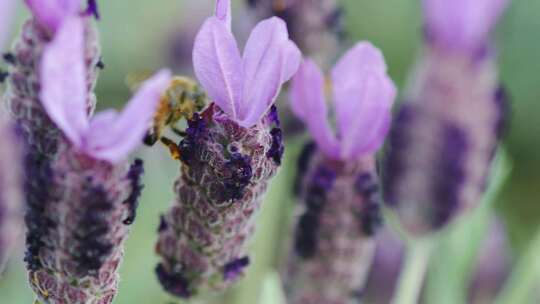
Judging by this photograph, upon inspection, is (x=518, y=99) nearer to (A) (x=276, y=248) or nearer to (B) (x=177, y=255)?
(A) (x=276, y=248)

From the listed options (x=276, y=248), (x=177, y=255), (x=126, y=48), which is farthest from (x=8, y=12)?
(x=126, y=48)

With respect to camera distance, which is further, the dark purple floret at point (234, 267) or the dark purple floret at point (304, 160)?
the dark purple floret at point (304, 160)

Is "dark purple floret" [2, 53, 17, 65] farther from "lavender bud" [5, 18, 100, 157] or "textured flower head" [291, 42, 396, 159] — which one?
"textured flower head" [291, 42, 396, 159]

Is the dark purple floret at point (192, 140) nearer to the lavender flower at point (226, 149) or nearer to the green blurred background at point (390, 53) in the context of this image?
the lavender flower at point (226, 149)

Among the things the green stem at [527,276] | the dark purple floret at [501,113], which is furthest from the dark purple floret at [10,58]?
the green stem at [527,276]

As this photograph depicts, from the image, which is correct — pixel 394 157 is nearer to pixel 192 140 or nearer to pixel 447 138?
pixel 447 138

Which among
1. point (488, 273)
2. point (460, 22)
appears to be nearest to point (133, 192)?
point (460, 22)
